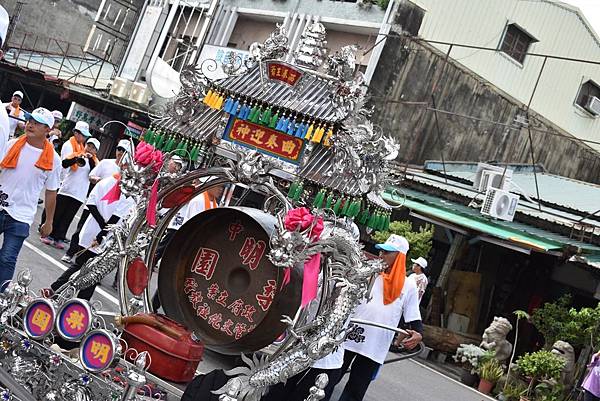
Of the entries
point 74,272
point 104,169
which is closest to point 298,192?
point 74,272

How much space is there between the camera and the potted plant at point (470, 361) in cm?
1493

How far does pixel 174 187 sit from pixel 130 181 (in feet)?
1.26

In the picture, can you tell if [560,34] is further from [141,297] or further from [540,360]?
[141,297]

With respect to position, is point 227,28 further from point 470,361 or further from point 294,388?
point 294,388

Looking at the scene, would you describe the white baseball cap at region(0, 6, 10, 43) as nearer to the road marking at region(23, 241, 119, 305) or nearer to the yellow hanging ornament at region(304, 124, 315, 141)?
the yellow hanging ornament at region(304, 124, 315, 141)

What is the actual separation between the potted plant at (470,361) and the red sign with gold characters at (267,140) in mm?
9753

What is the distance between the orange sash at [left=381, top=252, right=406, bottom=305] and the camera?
7884mm

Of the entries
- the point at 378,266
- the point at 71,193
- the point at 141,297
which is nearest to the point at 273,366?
the point at 378,266

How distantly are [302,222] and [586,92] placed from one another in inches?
837

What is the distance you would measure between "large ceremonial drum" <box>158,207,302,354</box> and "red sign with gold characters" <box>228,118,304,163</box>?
0.44 meters

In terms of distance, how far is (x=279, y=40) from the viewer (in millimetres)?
6441

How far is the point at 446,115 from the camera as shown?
22.5 metres

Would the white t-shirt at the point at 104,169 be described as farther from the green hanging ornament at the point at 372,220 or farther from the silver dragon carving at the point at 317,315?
the silver dragon carving at the point at 317,315

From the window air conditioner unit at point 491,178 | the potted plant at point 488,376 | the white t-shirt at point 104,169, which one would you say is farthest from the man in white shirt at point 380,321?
the window air conditioner unit at point 491,178
